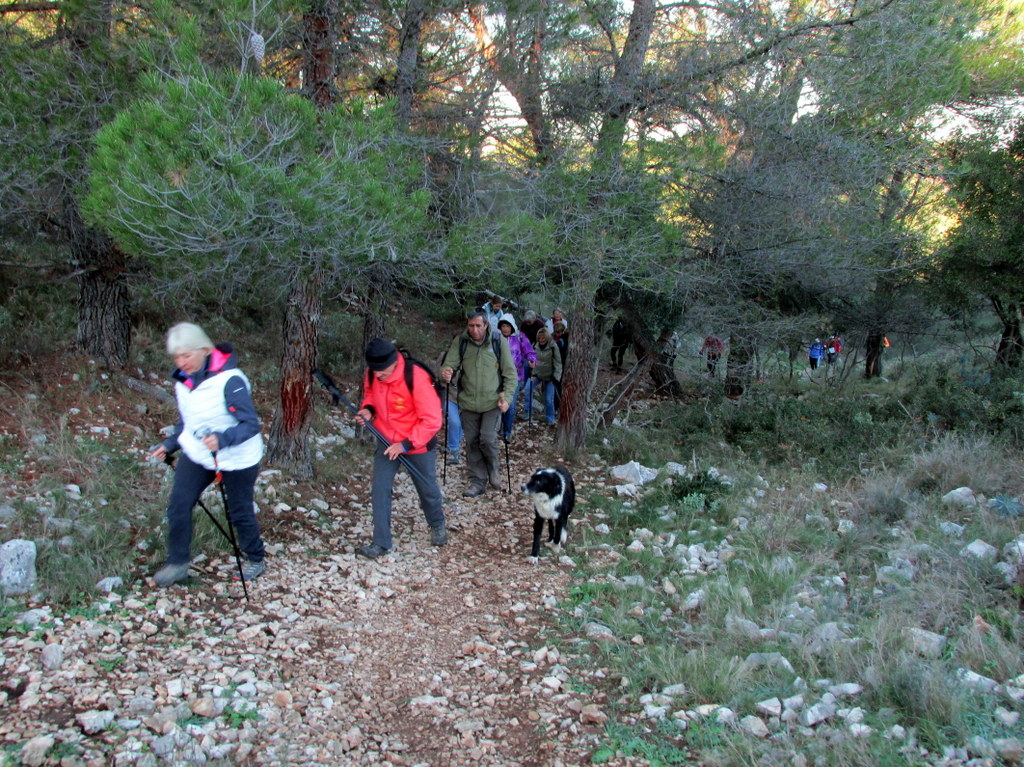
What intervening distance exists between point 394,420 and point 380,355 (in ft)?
1.83

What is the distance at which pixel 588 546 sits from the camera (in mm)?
5875

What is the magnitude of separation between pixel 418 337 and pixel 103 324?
22.2 feet

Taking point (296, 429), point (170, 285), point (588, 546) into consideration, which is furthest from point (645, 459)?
point (170, 285)

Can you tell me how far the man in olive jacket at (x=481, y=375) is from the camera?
22.8ft

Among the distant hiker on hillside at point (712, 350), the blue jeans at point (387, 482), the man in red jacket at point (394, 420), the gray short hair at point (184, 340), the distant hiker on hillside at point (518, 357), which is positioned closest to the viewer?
the gray short hair at point (184, 340)

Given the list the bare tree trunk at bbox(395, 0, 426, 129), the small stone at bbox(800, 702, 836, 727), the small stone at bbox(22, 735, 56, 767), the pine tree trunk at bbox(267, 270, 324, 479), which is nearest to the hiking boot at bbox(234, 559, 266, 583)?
the small stone at bbox(22, 735, 56, 767)

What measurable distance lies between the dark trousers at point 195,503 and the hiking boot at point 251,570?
0.27 feet

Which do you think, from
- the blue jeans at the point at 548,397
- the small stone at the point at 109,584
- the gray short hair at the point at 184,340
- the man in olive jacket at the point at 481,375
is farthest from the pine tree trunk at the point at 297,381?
the blue jeans at the point at 548,397

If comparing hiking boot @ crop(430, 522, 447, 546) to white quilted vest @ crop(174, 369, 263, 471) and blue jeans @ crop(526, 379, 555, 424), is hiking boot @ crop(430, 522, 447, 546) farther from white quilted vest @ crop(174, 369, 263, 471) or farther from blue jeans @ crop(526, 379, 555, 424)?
blue jeans @ crop(526, 379, 555, 424)

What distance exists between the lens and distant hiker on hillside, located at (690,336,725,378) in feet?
35.4

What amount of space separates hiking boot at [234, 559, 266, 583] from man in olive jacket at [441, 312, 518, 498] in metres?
2.66

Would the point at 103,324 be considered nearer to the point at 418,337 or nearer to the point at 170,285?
the point at 170,285

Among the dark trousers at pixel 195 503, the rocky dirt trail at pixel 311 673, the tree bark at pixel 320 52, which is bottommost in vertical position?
the rocky dirt trail at pixel 311 673

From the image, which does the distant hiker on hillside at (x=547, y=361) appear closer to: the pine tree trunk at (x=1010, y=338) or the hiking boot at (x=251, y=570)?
the hiking boot at (x=251, y=570)
